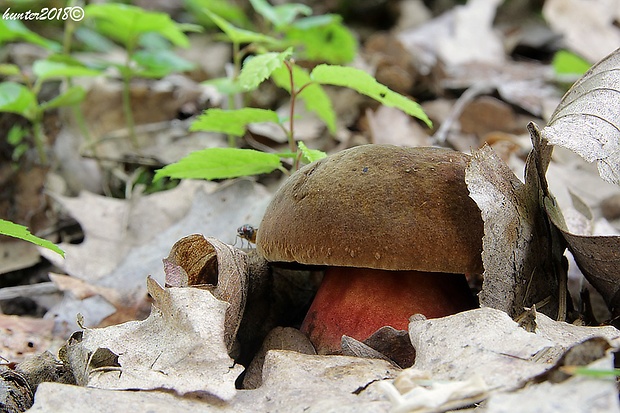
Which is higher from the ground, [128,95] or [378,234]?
[128,95]

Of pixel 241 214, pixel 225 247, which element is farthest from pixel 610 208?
pixel 225 247

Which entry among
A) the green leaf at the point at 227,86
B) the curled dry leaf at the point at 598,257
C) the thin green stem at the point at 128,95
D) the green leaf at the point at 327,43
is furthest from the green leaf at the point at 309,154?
the green leaf at the point at 327,43

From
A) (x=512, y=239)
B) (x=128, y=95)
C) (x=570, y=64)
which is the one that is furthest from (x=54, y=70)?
(x=570, y=64)

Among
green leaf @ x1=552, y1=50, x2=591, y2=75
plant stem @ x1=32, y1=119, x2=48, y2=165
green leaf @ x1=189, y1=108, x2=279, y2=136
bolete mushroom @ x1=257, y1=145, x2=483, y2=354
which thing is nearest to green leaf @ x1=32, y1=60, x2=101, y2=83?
plant stem @ x1=32, y1=119, x2=48, y2=165

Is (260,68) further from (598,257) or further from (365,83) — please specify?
(598,257)

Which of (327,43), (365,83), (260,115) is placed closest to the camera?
(365,83)

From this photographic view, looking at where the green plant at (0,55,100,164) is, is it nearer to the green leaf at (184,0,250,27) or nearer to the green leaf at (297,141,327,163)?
the green leaf at (297,141,327,163)

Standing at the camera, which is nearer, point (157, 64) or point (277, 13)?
point (157, 64)
